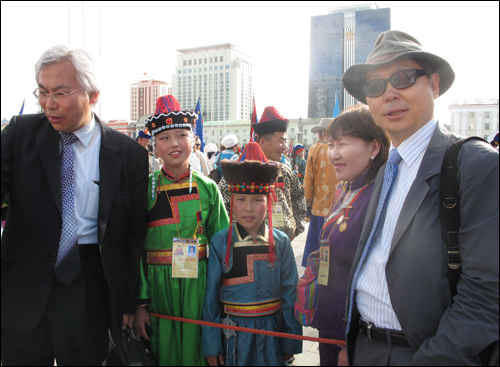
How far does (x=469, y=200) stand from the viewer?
1164 millimetres

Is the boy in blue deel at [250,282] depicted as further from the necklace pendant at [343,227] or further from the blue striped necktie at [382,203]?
the blue striped necktie at [382,203]

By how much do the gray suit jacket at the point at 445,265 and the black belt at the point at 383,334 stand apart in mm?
68

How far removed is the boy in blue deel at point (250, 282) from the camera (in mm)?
2133

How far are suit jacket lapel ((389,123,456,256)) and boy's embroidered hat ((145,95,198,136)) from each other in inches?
62.6

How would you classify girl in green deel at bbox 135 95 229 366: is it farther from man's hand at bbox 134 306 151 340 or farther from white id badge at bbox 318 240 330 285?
white id badge at bbox 318 240 330 285

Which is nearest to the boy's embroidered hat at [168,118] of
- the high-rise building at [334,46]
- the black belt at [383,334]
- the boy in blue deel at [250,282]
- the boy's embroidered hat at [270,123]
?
the boy in blue deel at [250,282]

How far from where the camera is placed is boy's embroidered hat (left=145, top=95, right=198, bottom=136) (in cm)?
240

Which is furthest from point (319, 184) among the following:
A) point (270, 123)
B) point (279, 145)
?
point (270, 123)

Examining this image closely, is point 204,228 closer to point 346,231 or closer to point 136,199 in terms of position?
point 136,199

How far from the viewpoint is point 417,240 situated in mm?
1264

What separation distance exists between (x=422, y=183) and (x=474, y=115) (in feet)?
312

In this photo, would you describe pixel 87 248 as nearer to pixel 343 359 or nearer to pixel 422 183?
pixel 343 359

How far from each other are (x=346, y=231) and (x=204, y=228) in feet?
3.42

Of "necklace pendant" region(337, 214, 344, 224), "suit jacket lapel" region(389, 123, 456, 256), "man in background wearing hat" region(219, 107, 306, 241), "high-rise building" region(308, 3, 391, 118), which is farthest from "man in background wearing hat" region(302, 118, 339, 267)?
"high-rise building" region(308, 3, 391, 118)
